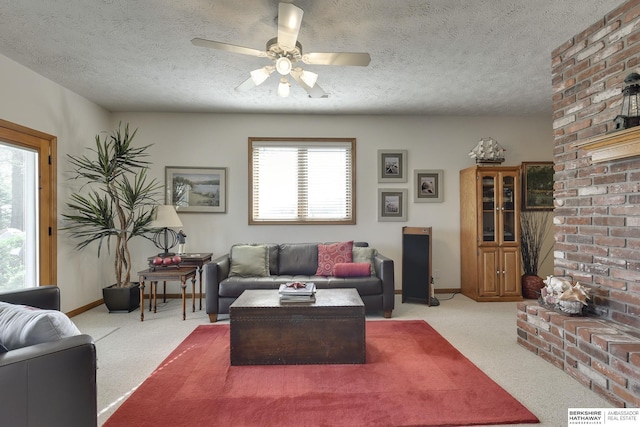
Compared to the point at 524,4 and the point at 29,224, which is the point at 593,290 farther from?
the point at 29,224

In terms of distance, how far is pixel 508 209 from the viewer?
4.67 metres

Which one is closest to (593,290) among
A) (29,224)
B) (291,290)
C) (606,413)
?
(606,413)

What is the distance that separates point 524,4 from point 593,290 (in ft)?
7.11

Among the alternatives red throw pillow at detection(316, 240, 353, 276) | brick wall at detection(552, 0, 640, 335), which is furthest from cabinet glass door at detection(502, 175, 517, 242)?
red throw pillow at detection(316, 240, 353, 276)

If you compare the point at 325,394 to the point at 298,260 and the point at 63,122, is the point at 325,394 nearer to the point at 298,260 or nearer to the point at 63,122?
the point at 298,260

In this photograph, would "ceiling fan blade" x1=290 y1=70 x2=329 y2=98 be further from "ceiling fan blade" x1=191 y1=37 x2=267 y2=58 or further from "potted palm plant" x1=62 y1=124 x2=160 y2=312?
"potted palm plant" x1=62 y1=124 x2=160 y2=312

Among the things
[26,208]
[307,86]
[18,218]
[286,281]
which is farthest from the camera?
[286,281]

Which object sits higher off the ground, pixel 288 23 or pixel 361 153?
pixel 288 23

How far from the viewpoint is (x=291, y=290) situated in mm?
2877

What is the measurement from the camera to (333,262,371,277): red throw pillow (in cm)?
402

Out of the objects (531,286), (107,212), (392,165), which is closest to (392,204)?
(392,165)

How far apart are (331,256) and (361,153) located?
66.1 inches

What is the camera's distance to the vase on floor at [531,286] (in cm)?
473

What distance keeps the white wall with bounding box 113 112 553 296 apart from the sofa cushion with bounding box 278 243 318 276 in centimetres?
52
